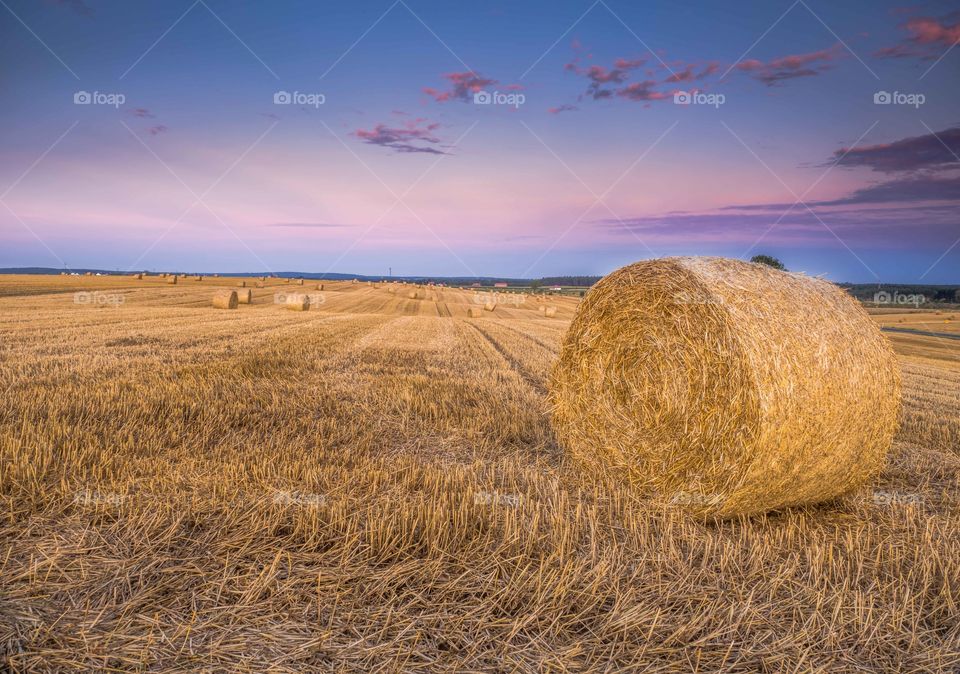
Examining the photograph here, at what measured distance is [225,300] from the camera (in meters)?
28.7

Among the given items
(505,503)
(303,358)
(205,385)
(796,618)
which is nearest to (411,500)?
(505,503)

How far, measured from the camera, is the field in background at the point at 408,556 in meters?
2.87

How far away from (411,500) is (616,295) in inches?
129

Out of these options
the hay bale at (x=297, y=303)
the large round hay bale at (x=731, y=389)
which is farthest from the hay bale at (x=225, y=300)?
the large round hay bale at (x=731, y=389)

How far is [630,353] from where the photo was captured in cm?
630

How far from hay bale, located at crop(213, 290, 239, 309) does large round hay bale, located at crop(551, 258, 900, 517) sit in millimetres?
25880

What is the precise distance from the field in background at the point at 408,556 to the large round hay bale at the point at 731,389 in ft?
1.23

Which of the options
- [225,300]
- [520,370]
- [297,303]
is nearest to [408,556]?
[520,370]

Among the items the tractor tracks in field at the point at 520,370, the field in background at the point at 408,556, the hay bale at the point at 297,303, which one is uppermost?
the hay bale at the point at 297,303

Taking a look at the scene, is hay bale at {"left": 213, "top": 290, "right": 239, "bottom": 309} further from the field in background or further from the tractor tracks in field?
the field in background

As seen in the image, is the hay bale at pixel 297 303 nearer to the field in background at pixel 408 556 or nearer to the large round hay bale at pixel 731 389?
the field in background at pixel 408 556

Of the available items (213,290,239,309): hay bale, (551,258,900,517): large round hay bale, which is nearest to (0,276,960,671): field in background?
(551,258,900,517): large round hay bale

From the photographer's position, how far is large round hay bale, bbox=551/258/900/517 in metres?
4.87

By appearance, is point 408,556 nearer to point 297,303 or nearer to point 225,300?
point 297,303
